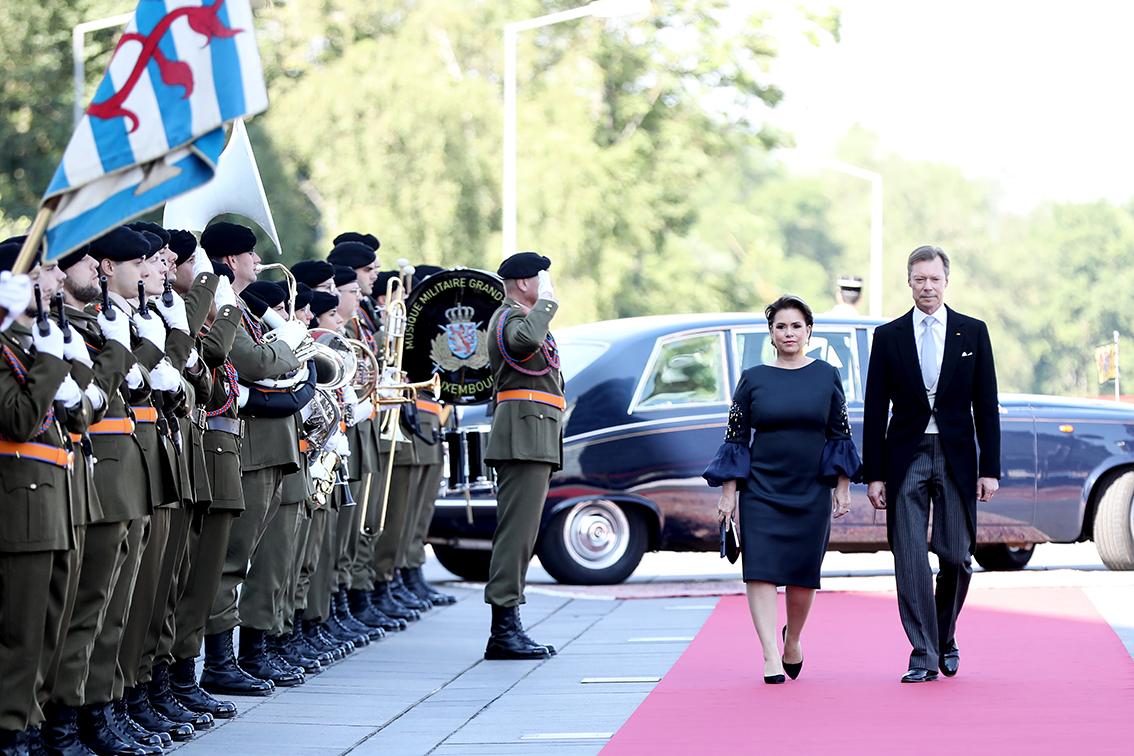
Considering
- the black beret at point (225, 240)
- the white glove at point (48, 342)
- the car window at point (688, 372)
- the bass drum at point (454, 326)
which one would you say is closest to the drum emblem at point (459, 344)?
the bass drum at point (454, 326)

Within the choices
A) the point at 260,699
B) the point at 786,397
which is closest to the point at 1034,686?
the point at 786,397

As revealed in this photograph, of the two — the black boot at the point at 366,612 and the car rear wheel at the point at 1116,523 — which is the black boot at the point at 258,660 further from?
the car rear wheel at the point at 1116,523

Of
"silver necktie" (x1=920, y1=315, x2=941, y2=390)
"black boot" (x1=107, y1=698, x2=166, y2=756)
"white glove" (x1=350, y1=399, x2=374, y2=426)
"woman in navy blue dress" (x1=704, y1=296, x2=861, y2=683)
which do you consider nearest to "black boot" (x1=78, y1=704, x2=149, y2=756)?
"black boot" (x1=107, y1=698, x2=166, y2=756)

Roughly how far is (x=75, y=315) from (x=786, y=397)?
3.90 meters

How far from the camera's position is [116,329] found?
790 centimetres

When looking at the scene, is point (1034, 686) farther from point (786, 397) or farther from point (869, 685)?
point (786, 397)

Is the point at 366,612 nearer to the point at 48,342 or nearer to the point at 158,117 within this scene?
the point at 48,342

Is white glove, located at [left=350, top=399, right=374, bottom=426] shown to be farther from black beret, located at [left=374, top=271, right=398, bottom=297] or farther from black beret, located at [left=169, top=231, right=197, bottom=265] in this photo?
black beret, located at [left=169, top=231, right=197, bottom=265]

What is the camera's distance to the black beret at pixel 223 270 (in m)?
9.66

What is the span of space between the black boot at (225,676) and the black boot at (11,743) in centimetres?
271

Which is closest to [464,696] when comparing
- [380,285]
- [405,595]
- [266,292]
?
[266,292]

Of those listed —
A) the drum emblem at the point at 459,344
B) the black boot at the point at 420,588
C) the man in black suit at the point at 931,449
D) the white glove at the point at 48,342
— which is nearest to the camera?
the white glove at the point at 48,342

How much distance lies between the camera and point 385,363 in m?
13.1

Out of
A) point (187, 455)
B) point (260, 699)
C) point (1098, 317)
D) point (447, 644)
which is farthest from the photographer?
point (1098, 317)
